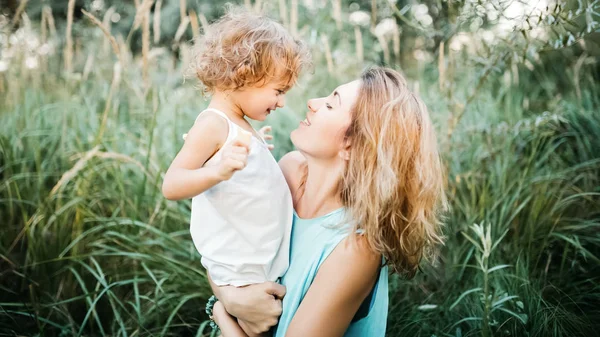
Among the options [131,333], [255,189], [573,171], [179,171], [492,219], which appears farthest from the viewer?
[573,171]

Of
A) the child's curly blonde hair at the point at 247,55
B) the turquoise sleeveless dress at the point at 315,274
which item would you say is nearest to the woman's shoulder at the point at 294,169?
the turquoise sleeveless dress at the point at 315,274

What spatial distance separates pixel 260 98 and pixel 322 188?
368mm

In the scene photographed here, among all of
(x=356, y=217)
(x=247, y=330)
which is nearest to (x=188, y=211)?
(x=247, y=330)

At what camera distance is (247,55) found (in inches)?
65.2

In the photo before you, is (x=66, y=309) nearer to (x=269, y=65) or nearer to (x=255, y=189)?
(x=255, y=189)

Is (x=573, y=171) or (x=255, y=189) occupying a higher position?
(x=255, y=189)

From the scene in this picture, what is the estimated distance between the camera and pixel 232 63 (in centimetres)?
167

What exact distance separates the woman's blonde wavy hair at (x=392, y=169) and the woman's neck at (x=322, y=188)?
0.06 metres

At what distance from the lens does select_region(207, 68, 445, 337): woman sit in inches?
61.7

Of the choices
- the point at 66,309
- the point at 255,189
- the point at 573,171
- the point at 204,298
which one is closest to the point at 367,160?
the point at 255,189

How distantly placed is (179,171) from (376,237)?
61 centimetres

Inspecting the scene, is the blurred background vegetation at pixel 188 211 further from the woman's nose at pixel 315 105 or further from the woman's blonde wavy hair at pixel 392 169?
the woman's nose at pixel 315 105

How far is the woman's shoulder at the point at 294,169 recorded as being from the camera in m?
1.93

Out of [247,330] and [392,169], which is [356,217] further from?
[247,330]
